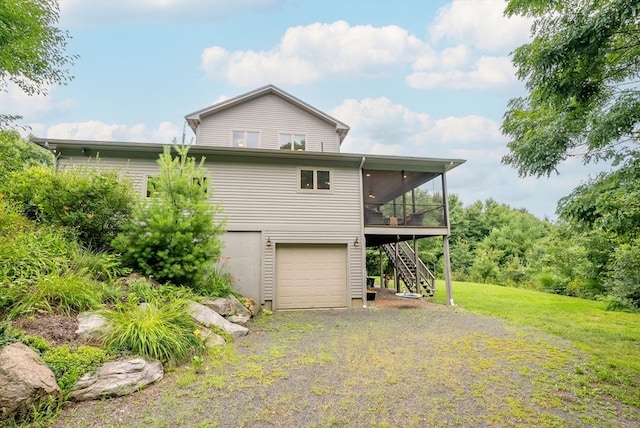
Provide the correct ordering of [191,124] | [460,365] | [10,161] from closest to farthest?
[460,365]
[10,161]
[191,124]

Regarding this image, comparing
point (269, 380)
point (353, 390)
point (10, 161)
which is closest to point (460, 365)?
point (353, 390)

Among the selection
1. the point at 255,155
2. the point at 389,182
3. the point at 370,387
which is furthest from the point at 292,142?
the point at 370,387

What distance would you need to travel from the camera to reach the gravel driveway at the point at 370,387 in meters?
2.98

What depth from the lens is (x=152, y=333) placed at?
4.12 m

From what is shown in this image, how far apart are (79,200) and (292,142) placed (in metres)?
7.46

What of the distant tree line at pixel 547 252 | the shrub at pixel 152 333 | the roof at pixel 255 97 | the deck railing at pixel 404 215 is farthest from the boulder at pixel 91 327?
the roof at pixel 255 97

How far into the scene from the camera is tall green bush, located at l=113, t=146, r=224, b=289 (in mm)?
Answer: 6406

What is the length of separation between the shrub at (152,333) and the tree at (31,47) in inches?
294

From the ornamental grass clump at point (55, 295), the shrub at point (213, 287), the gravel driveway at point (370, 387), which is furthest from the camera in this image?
the shrub at point (213, 287)

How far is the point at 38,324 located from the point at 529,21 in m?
9.04

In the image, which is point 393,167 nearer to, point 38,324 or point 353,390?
point 353,390

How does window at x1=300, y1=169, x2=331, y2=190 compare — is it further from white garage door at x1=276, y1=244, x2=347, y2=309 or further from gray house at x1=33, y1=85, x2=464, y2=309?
white garage door at x1=276, y1=244, x2=347, y2=309

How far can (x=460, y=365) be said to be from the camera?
4465 millimetres

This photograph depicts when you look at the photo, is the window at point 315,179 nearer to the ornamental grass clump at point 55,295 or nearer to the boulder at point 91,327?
the ornamental grass clump at point 55,295
